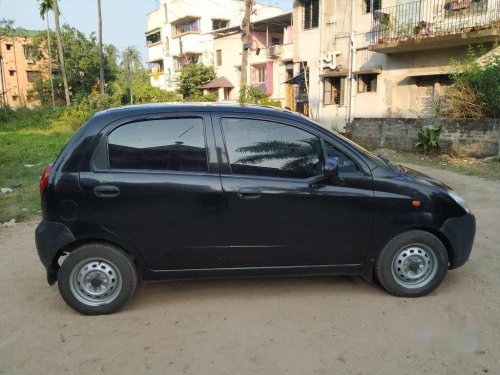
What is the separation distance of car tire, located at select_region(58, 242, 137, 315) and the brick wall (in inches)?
430

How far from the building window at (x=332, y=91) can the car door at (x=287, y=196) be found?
17.0m

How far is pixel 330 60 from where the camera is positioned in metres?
19.5

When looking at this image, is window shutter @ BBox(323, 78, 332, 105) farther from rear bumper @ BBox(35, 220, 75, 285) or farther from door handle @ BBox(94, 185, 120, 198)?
rear bumper @ BBox(35, 220, 75, 285)

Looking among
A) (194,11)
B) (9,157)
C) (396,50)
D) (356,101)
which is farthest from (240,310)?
(194,11)

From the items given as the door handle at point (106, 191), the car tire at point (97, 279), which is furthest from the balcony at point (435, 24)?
the car tire at point (97, 279)

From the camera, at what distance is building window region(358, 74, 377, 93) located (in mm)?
18094

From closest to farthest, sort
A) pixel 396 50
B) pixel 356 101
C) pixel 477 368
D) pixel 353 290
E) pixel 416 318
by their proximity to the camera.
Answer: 1. pixel 477 368
2. pixel 416 318
3. pixel 353 290
4. pixel 396 50
5. pixel 356 101

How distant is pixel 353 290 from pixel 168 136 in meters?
2.15

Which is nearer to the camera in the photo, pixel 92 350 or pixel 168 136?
pixel 92 350

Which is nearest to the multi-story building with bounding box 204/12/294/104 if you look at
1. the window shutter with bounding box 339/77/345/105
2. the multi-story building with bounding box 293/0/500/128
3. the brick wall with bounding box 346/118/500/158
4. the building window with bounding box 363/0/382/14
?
the multi-story building with bounding box 293/0/500/128

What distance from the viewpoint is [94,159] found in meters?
3.41

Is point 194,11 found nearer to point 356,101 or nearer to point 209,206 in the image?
point 356,101

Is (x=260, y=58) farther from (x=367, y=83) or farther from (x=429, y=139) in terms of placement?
(x=429, y=139)

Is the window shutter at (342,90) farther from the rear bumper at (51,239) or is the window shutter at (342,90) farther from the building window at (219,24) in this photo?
the building window at (219,24)
